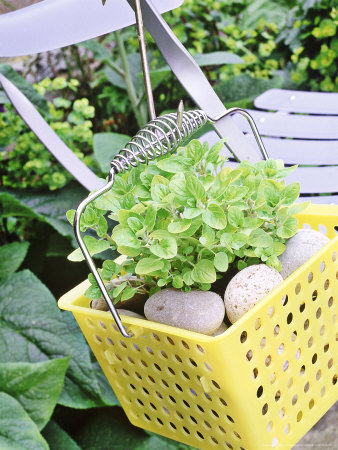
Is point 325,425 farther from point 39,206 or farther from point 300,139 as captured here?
point 39,206

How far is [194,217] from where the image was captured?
611mm

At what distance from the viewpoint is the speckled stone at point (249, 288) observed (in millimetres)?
613

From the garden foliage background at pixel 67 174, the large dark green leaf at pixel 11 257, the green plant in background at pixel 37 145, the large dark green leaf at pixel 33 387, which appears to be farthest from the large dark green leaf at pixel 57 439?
the green plant in background at pixel 37 145

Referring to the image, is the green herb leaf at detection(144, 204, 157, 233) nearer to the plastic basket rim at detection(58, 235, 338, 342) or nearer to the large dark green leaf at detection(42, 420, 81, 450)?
the plastic basket rim at detection(58, 235, 338, 342)

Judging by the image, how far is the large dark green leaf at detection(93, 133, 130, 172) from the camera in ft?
5.59

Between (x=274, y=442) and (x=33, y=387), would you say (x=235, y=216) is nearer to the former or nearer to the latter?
(x=274, y=442)

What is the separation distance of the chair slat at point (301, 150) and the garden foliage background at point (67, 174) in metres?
0.46

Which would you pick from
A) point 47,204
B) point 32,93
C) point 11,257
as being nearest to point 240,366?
point 11,257

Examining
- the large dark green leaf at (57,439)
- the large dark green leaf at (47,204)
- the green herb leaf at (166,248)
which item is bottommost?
the large dark green leaf at (57,439)

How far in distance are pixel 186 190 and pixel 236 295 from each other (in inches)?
4.7

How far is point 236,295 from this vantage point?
62 centimetres

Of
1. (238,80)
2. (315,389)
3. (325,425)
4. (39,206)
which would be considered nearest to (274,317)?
(315,389)

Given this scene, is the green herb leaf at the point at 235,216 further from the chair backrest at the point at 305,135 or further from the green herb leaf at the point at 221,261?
the chair backrest at the point at 305,135

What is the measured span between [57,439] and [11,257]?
1.58 ft
